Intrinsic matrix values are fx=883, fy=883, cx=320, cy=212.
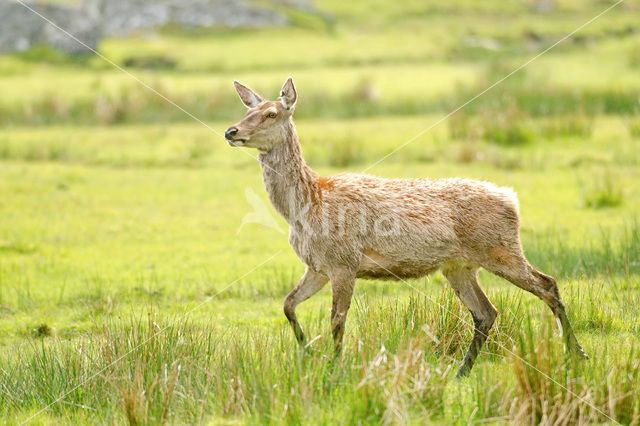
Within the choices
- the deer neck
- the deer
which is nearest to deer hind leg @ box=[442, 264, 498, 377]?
the deer

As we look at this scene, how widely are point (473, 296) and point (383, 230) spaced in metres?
0.96

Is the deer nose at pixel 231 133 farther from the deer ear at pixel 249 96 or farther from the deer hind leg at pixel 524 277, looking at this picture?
the deer hind leg at pixel 524 277

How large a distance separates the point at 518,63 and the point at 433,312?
20.4 metres

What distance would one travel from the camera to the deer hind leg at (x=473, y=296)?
7.30m

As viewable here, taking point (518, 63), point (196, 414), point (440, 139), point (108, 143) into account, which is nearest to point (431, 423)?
point (196, 414)

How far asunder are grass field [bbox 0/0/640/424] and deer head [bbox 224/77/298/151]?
5.01ft

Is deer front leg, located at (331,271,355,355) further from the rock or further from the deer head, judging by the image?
the rock

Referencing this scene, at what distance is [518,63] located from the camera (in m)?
26.3

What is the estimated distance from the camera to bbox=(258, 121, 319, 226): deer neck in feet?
24.0

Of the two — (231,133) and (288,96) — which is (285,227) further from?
(231,133)

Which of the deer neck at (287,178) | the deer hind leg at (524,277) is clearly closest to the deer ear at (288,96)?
the deer neck at (287,178)

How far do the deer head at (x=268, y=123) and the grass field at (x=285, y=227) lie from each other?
1.53m

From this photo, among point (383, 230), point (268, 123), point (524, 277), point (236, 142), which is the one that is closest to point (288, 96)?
point (268, 123)

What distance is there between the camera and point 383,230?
23.5 feet
